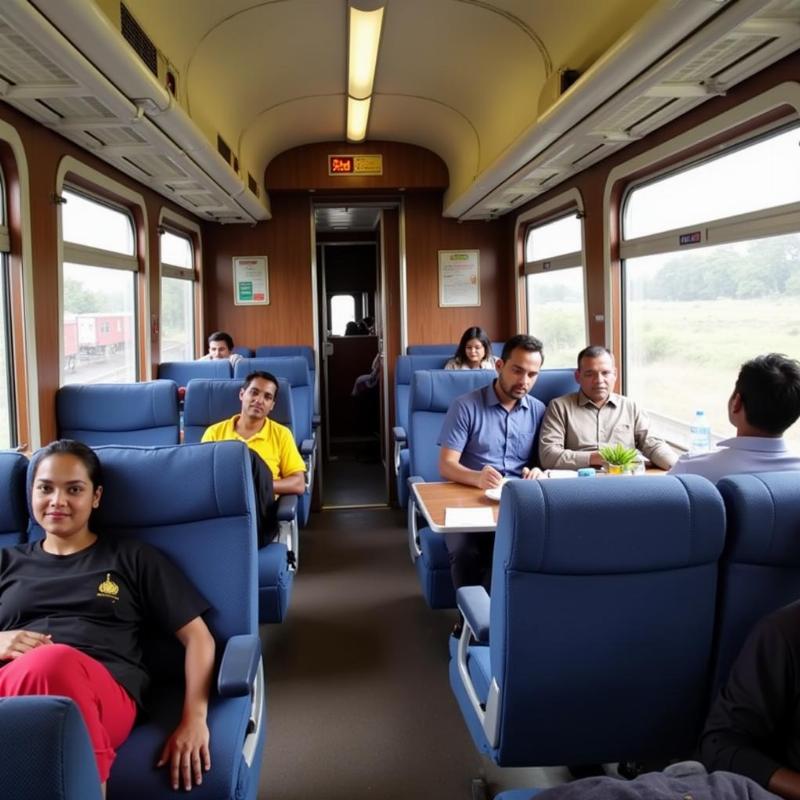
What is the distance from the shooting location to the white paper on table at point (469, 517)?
7.80ft

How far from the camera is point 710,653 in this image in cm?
165

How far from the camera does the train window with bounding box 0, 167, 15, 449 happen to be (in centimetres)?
327

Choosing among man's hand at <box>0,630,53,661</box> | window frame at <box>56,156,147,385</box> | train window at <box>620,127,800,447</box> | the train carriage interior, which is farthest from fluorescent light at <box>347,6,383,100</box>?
man's hand at <box>0,630,53,661</box>

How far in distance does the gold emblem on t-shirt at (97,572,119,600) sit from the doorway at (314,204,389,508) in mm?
4184

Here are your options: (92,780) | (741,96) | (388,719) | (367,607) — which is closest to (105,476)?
(92,780)

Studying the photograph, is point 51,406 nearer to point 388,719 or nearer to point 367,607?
point 367,607

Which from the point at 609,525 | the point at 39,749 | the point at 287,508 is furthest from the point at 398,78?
the point at 39,749

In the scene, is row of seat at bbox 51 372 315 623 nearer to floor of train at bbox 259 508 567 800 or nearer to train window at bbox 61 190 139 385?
train window at bbox 61 190 139 385

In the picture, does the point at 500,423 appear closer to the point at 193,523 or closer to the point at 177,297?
the point at 193,523

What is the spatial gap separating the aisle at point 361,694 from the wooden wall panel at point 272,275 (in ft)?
9.82

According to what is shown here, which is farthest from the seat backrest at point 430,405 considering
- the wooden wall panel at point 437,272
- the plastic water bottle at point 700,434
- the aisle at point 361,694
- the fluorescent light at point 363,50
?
the wooden wall panel at point 437,272

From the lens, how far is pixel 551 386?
373 centimetres

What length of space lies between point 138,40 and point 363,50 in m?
1.61

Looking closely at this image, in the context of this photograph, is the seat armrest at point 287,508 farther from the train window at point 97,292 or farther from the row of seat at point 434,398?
the train window at point 97,292
